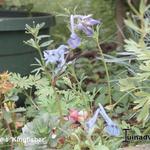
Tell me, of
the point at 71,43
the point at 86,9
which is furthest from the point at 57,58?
the point at 86,9

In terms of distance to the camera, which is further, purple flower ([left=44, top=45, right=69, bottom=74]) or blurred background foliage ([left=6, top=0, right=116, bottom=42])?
blurred background foliage ([left=6, top=0, right=116, bottom=42])

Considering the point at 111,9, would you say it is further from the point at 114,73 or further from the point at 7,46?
the point at 7,46

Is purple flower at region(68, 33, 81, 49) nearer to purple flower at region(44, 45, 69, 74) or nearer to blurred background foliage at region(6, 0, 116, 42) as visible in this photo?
purple flower at region(44, 45, 69, 74)

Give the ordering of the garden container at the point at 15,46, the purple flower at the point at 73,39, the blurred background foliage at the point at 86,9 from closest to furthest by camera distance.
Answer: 1. the purple flower at the point at 73,39
2. the garden container at the point at 15,46
3. the blurred background foliage at the point at 86,9

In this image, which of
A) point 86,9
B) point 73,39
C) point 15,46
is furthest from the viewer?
point 86,9

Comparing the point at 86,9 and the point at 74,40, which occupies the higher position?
the point at 86,9

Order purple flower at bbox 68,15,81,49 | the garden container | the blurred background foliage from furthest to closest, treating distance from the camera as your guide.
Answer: the blurred background foliage → the garden container → purple flower at bbox 68,15,81,49

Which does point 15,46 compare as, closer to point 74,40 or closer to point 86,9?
point 74,40

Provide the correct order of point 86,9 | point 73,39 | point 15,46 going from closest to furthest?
point 73,39
point 15,46
point 86,9

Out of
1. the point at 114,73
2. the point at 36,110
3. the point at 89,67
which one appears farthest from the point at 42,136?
the point at 89,67

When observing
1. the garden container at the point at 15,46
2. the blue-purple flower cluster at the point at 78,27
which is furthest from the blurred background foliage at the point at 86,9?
the blue-purple flower cluster at the point at 78,27

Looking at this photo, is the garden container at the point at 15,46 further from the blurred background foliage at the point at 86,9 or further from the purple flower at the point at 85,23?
the blurred background foliage at the point at 86,9

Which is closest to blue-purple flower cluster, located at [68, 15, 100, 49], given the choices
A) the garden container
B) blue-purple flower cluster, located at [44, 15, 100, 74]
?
blue-purple flower cluster, located at [44, 15, 100, 74]

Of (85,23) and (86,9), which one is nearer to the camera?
(85,23)
